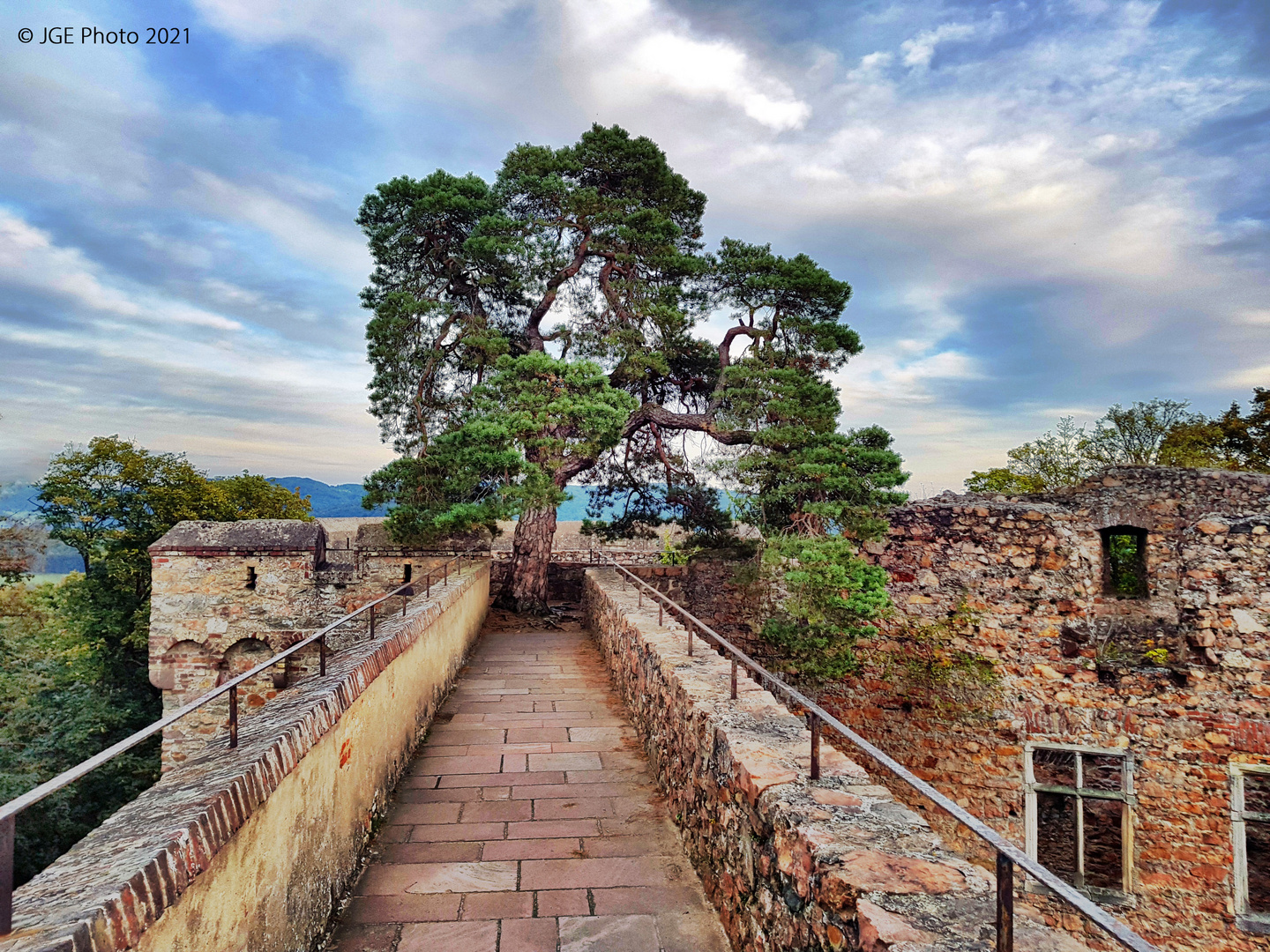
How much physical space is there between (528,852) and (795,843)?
191 cm

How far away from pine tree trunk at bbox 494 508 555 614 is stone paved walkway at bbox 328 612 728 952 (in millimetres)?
6725

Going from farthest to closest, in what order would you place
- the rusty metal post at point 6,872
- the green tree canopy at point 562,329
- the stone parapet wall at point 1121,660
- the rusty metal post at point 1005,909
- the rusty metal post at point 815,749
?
the green tree canopy at point 562,329 → the stone parapet wall at point 1121,660 → the rusty metal post at point 815,749 → the rusty metal post at point 1005,909 → the rusty metal post at point 6,872

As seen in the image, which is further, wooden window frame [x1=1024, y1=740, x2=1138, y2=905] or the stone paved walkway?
wooden window frame [x1=1024, y1=740, x2=1138, y2=905]

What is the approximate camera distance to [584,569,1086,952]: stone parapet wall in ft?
5.92

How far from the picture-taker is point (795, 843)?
2258 millimetres

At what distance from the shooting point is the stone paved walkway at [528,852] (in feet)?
9.41

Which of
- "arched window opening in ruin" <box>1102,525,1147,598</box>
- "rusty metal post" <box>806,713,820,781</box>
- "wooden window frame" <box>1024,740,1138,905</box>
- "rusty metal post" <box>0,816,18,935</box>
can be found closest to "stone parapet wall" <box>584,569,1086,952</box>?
"rusty metal post" <box>806,713,820,781</box>

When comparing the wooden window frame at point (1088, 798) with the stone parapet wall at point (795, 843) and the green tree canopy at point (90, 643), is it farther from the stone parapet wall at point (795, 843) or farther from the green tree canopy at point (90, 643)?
the green tree canopy at point (90, 643)

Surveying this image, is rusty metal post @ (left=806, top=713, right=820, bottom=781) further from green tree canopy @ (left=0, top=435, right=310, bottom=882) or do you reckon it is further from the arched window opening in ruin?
green tree canopy @ (left=0, top=435, right=310, bottom=882)

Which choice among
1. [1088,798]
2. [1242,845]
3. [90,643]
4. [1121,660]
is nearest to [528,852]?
[1088,798]

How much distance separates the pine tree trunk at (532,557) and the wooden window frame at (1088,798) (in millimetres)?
8207

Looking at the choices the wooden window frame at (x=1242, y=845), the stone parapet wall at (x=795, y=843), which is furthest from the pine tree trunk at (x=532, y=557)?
the wooden window frame at (x=1242, y=845)

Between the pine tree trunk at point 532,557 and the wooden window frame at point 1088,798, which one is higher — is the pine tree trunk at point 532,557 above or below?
above

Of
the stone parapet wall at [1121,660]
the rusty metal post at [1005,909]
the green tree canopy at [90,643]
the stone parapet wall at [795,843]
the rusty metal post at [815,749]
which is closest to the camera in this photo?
the rusty metal post at [1005,909]
